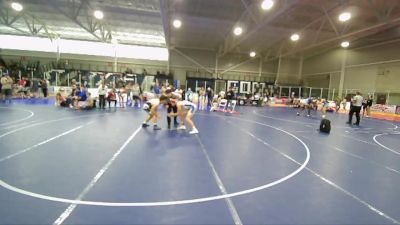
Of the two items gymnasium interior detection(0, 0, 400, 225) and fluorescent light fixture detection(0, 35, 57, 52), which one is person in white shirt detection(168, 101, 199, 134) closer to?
gymnasium interior detection(0, 0, 400, 225)

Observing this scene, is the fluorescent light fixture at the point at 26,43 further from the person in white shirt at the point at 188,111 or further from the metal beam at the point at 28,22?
the person in white shirt at the point at 188,111

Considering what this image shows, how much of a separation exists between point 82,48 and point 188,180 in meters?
29.5

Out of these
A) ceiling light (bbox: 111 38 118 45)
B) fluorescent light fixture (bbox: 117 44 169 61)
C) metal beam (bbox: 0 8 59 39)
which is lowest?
fluorescent light fixture (bbox: 117 44 169 61)

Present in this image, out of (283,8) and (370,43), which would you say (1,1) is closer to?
(283,8)

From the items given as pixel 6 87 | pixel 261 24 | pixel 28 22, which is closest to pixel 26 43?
pixel 28 22

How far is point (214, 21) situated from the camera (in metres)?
18.9

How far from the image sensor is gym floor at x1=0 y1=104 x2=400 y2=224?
3.09 m

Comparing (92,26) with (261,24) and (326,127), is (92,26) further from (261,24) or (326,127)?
(326,127)

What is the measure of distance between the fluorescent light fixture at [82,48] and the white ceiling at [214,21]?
85 centimetres

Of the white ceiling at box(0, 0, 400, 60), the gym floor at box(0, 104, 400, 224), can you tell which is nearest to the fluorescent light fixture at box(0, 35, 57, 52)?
the white ceiling at box(0, 0, 400, 60)

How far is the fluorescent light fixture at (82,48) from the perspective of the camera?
2811cm

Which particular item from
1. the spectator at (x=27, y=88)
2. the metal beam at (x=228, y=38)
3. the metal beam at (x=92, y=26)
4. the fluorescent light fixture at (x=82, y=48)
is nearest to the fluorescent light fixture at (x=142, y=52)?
the fluorescent light fixture at (x=82, y=48)

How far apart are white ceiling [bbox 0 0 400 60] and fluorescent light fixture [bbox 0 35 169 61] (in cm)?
85

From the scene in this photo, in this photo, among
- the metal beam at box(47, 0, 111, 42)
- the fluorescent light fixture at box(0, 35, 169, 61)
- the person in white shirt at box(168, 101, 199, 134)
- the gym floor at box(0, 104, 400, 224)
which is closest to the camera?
the gym floor at box(0, 104, 400, 224)
